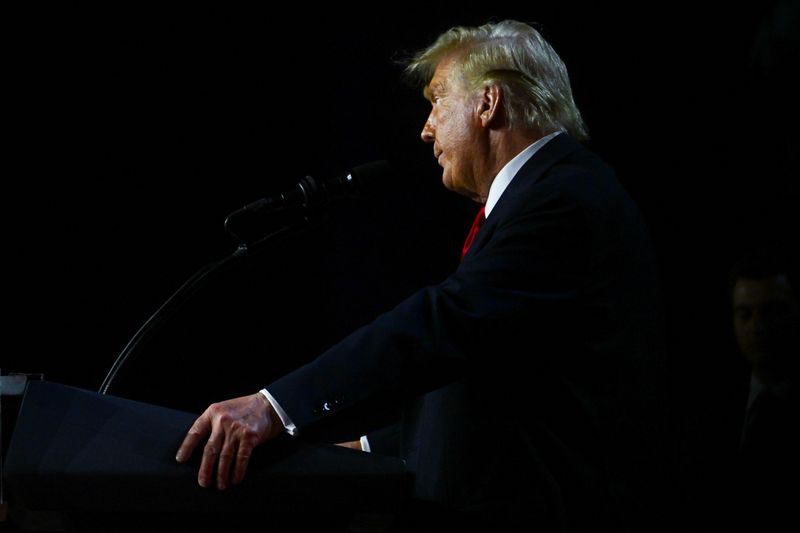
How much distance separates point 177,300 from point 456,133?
0.67m

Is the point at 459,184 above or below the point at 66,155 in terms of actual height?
below

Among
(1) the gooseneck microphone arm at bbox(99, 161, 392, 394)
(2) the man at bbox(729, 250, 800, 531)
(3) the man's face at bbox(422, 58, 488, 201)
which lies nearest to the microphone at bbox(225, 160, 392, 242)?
(1) the gooseneck microphone arm at bbox(99, 161, 392, 394)

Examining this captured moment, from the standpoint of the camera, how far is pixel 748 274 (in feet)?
7.36

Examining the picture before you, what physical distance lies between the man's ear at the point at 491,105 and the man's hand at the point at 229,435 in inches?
33.4

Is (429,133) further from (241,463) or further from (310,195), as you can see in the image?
(241,463)

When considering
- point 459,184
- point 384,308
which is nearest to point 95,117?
point 384,308

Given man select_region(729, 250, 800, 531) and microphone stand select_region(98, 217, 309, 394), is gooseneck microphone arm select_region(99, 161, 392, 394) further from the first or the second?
man select_region(729, 250, 800, 531)

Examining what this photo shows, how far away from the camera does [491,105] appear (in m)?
1.69

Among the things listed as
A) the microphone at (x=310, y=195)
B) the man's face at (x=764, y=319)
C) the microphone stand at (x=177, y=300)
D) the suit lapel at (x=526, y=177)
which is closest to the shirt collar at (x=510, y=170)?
the suit lapel at (x=526, y=177)

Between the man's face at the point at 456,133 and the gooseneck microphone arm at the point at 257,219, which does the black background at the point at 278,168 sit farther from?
the gooseneck microphone arm at the point at 257,219

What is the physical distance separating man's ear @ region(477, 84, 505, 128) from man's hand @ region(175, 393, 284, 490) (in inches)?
33.4

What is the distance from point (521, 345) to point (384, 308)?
4.43ft

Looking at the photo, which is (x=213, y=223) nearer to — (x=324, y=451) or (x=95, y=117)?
(x=95, y=117)

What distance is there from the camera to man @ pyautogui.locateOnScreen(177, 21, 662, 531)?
112 cm
